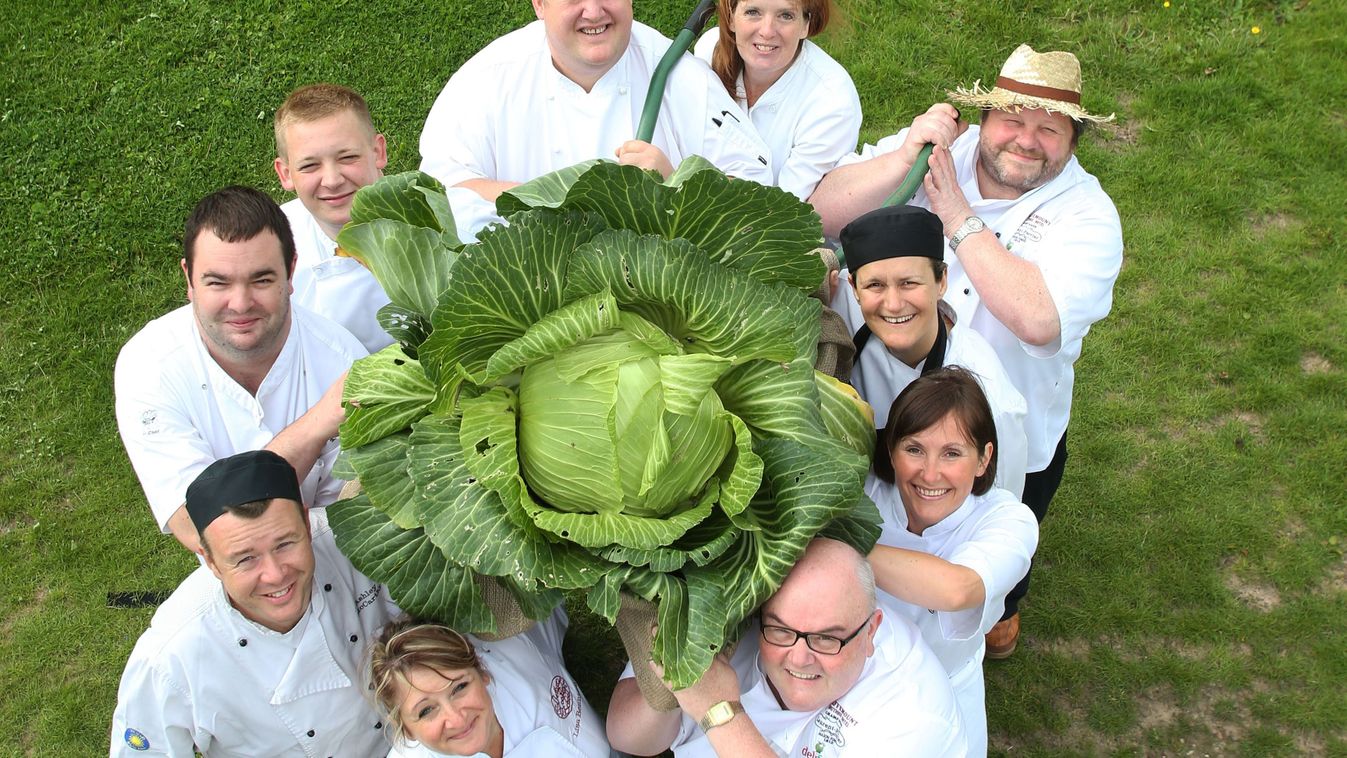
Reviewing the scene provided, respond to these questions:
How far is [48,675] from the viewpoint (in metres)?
5.32

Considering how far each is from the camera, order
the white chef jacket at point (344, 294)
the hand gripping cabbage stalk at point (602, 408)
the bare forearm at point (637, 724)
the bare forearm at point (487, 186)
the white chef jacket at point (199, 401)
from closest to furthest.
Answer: the hand gripping cabbage stalk at point (602, 408) < the bare forearm at point (637, 724) < the white chef jacket at point (199, 401) < the bare forearm at point (487, 186) < the white chef jacket at point (344, 294)

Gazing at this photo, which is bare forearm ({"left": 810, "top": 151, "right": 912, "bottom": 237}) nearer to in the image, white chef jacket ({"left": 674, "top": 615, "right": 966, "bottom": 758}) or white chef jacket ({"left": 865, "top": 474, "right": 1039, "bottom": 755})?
white chef jacket ({"left": 865, "top": 474, "right": 1039, "bottom": 755})

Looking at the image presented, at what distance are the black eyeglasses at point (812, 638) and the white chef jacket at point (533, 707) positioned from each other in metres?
1.13

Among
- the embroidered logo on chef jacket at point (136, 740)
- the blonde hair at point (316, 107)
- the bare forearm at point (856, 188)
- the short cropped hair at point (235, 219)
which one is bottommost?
the embroidered logo on chef jacket at point (136, 740)

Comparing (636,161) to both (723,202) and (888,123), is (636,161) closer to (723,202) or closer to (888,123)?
(723,202)

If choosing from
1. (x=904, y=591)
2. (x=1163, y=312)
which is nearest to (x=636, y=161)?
(x=904, y=591)

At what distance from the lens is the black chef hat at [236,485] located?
329cm

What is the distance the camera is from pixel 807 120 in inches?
177

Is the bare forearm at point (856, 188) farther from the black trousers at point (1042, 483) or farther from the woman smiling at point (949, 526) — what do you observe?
the black trousers at point (1042, 483)

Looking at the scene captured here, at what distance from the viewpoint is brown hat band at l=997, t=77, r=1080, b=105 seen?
13.4 feet

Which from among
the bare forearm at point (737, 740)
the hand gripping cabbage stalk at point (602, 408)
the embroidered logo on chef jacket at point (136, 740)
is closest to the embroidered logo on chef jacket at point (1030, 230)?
the hand gripping cabbage stalk at point (602, 408)

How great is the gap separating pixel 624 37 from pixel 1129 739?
3976 millimetres

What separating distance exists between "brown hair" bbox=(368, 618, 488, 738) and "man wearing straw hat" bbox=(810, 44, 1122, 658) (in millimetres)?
2189

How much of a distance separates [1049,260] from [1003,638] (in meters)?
2.14
